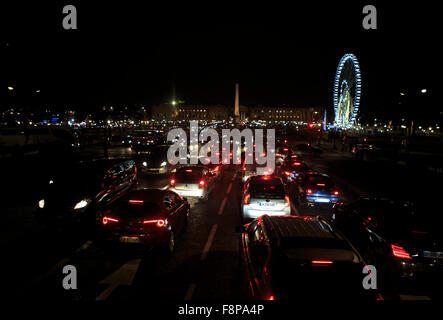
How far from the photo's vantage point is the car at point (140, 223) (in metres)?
8.00

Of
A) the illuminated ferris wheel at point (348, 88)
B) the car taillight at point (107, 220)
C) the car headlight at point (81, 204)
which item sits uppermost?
the illuminated ferris wheel at point (348, 88)

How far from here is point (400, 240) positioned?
6965mm

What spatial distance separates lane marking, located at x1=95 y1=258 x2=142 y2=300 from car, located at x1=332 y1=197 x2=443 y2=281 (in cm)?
507

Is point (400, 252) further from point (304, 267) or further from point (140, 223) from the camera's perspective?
point (140, 223)

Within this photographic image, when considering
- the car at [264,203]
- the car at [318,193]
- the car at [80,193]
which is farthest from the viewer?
the car at [318,193]

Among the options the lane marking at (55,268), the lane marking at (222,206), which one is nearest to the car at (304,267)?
the lane marking at (55,268)

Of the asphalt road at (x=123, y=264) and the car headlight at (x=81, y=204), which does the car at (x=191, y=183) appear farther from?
the car headlight at (x=81, y=204)

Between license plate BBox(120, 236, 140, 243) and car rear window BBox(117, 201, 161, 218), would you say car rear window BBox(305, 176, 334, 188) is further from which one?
license plate BBox(120, 236, 140, 243)

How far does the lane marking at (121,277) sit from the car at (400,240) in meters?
5.07

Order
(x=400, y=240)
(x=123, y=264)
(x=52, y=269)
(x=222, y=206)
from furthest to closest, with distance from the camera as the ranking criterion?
1. (x=222, y=206)
2. (x=123, y=264)
3. (x=52, y=269)
4. (x=400, y=240)

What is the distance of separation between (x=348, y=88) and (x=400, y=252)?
56.1 metres

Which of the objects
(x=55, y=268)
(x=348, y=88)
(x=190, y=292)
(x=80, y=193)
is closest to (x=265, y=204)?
(x=190, y=292)

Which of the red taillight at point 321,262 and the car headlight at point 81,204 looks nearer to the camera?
the red taillight at point 321,262
